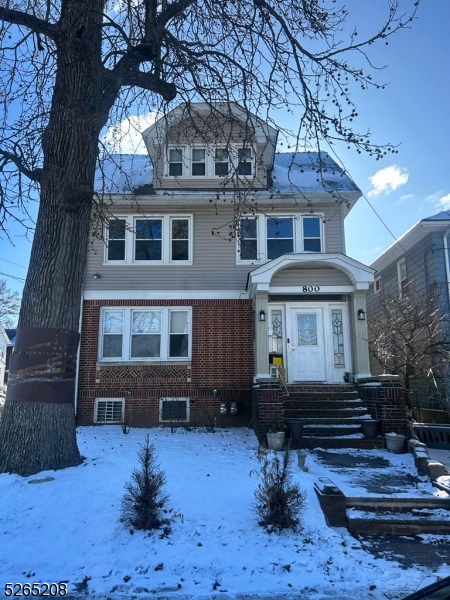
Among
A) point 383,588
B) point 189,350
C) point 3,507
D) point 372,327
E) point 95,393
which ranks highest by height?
point 372,327

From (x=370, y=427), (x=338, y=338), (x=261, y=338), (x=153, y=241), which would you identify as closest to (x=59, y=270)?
(x=261, y=338)

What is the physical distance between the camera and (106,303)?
12.5m

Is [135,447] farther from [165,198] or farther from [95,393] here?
[165,198]

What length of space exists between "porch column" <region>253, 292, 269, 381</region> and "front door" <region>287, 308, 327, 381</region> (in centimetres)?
109

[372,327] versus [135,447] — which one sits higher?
[372,327]

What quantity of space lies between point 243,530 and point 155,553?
967 millimetres

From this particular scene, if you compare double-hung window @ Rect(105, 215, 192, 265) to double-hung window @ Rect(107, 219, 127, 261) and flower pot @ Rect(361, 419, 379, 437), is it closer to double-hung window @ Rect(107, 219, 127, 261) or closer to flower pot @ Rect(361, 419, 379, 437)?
double-hung window @ Rect(107, 219, 127, 261)

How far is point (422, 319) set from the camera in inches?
490

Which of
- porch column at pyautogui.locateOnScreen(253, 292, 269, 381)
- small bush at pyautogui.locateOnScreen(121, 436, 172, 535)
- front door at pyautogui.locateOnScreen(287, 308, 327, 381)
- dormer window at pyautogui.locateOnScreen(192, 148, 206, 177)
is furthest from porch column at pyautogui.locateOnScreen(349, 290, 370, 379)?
small bush at pyautogui.locateOnScreen(121, 436, 172, 535)

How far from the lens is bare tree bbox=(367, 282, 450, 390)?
11.9m

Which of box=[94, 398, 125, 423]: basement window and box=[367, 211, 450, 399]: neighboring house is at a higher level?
box=[367, 211, 450, 399]: neighboring house

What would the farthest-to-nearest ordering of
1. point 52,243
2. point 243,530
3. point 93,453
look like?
point 93,453, point 52,243, point 243,530

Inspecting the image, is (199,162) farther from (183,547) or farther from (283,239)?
(183,547)

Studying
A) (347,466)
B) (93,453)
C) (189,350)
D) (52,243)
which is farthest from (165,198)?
(347,466)
